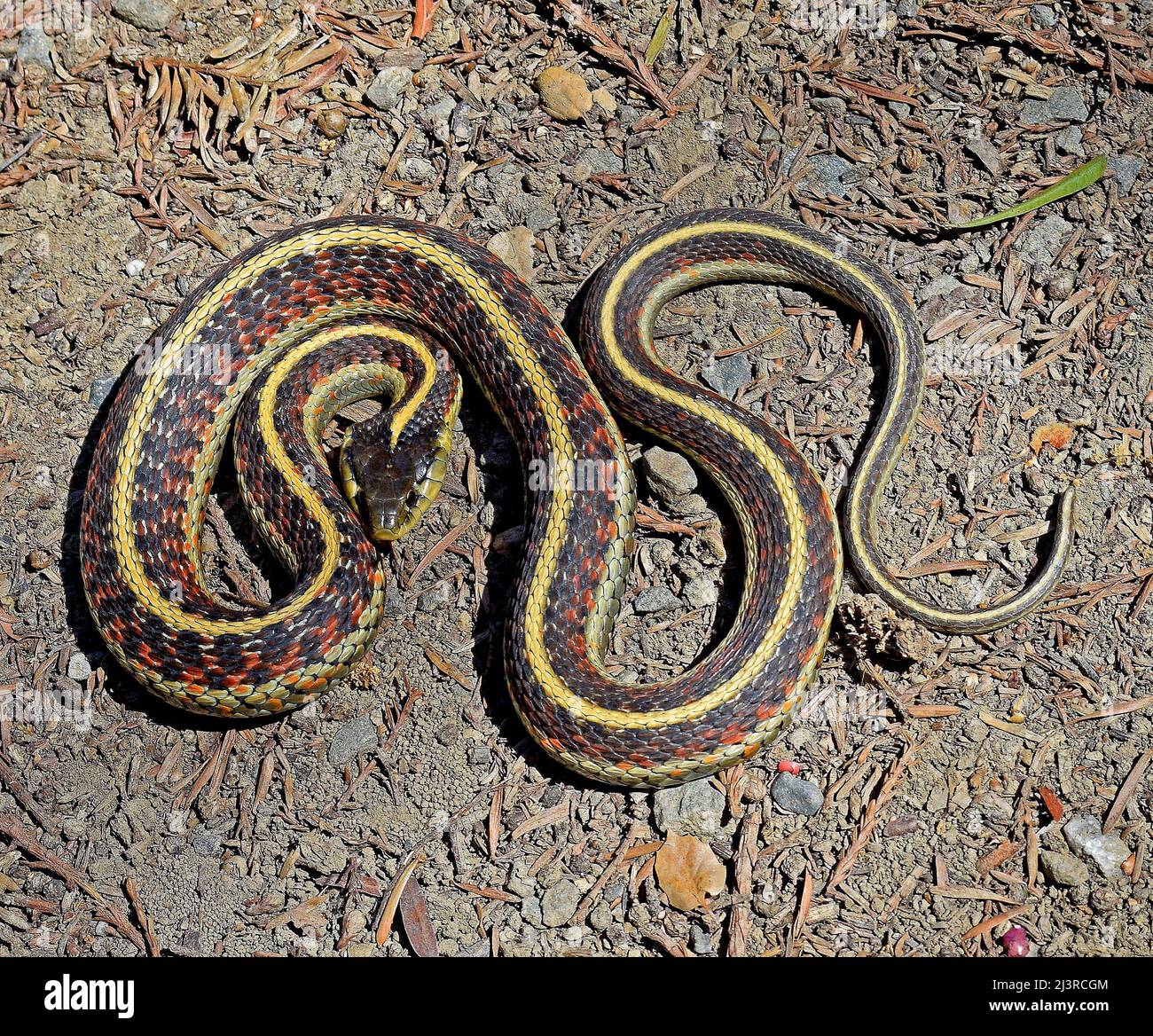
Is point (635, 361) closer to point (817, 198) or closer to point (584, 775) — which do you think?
point (817, 198)

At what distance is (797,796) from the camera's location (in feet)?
17.0

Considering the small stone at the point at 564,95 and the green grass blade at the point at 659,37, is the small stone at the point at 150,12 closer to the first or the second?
the small stone at the point at 564,95

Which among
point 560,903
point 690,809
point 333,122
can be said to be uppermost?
point 333,122

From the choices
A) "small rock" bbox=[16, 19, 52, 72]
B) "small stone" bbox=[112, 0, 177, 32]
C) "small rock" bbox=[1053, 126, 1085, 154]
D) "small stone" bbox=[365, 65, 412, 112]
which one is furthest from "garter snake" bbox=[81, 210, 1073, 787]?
"small rock" bbox=[16, 19, 52, 72]

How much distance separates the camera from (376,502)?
18.4 feet

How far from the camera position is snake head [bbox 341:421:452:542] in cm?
561

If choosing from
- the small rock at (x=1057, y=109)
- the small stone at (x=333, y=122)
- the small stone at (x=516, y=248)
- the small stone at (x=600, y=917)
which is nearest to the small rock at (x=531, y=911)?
the small stone at (x=600, y=917)

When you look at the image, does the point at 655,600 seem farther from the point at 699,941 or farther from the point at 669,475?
the point at 699,941

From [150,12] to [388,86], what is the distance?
1.90m

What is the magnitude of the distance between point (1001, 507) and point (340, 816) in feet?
14.5

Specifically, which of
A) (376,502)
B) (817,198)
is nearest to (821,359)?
(817,198)

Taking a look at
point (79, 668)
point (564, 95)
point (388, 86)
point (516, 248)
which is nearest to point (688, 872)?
point (79, 668)

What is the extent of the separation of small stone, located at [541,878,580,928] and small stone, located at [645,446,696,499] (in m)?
2.37

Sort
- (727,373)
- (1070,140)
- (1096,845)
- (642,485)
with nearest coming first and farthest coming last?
(1096,845), (642,485), (727,373), (1070,140)
